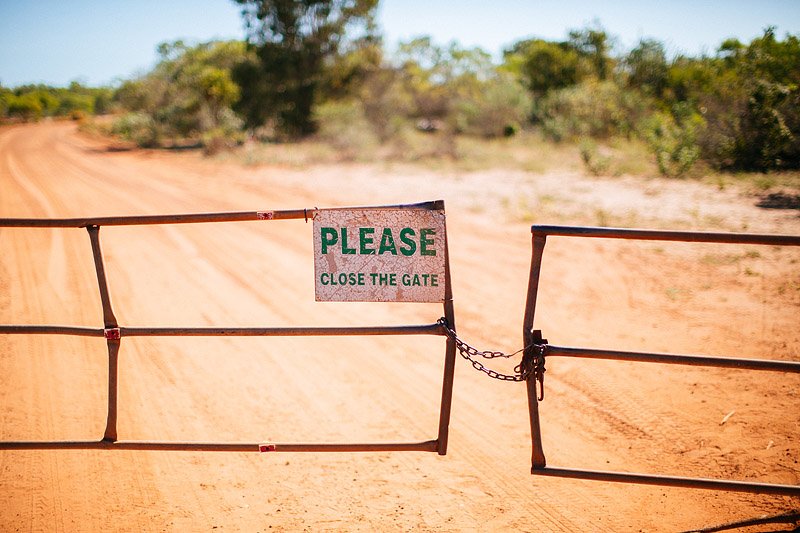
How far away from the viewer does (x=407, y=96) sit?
1156 inches

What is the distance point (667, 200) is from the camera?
10359mm

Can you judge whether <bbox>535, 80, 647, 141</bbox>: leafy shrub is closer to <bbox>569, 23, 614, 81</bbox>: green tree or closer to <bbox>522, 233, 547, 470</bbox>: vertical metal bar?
<bbox>569, 23, 614, 81</bbox>: green tree

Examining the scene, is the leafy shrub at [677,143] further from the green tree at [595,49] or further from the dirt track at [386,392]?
the green tree at [595,49]

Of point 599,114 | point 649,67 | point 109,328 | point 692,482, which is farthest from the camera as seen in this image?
point 649,67

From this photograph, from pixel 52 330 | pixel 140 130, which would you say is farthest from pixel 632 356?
pixel 140 130

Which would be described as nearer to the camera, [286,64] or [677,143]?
[677,143]

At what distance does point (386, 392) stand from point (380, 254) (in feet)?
6.41

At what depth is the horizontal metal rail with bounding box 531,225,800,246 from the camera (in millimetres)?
2191

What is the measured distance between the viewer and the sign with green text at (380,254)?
8.08 feet

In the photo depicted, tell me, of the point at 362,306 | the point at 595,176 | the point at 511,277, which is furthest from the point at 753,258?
the point at 595,176

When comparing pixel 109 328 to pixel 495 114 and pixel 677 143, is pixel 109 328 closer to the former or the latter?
pixel 677 143

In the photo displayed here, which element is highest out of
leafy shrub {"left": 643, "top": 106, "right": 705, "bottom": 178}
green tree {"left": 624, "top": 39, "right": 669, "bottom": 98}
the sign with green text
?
green tree {"left": 624, "top": 39, "right": 669, "bottom": 98}

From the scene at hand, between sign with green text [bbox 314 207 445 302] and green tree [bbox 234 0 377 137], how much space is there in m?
24.3

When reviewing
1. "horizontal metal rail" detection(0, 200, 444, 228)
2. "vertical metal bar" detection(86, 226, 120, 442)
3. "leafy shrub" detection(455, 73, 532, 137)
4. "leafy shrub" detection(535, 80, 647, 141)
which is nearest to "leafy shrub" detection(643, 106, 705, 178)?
"leafy shrub" detection(535, 80, 647, 141)
